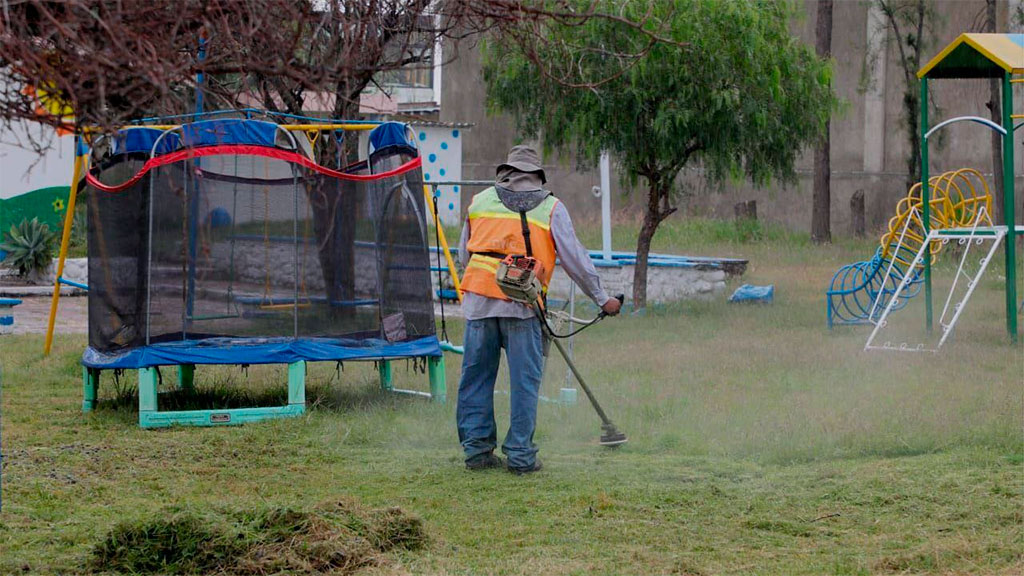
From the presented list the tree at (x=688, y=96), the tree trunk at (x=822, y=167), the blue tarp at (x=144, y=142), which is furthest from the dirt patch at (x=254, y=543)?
the tree trunk at (x=822, y=167)

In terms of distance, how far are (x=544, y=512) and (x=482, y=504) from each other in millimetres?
373

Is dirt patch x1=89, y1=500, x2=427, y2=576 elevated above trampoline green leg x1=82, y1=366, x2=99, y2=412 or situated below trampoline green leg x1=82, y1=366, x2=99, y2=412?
below

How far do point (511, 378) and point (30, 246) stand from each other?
13878mm

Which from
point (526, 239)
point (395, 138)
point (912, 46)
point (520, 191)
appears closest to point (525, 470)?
point (526, 239)

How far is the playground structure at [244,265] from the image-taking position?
28.4 feet

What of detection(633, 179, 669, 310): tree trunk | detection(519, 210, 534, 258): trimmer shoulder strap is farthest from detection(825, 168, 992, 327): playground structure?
detection(519, 210, 534, 258): trimmer shoulder strap

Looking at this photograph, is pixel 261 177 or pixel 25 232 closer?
pixel 261 177

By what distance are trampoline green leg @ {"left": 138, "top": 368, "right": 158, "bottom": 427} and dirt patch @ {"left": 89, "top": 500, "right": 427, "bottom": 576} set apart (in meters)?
2.99

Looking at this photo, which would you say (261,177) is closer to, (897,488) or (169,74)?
(897,488)

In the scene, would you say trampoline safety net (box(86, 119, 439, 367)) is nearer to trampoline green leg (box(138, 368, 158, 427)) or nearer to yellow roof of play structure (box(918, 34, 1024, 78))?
trampoline green leg (box(138, 368, 158, 427))

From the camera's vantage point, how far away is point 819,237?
2381 centimetres

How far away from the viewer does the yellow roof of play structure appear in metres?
12.1

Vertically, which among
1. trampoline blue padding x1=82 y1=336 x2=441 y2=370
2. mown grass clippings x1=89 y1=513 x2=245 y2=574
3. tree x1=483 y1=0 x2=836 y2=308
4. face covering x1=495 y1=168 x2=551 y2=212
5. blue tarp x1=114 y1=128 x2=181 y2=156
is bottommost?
mown grass clippings x1=89 y1=513 x2=245 y2=574

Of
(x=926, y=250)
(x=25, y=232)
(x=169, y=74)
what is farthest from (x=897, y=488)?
(x=25, y=232)
